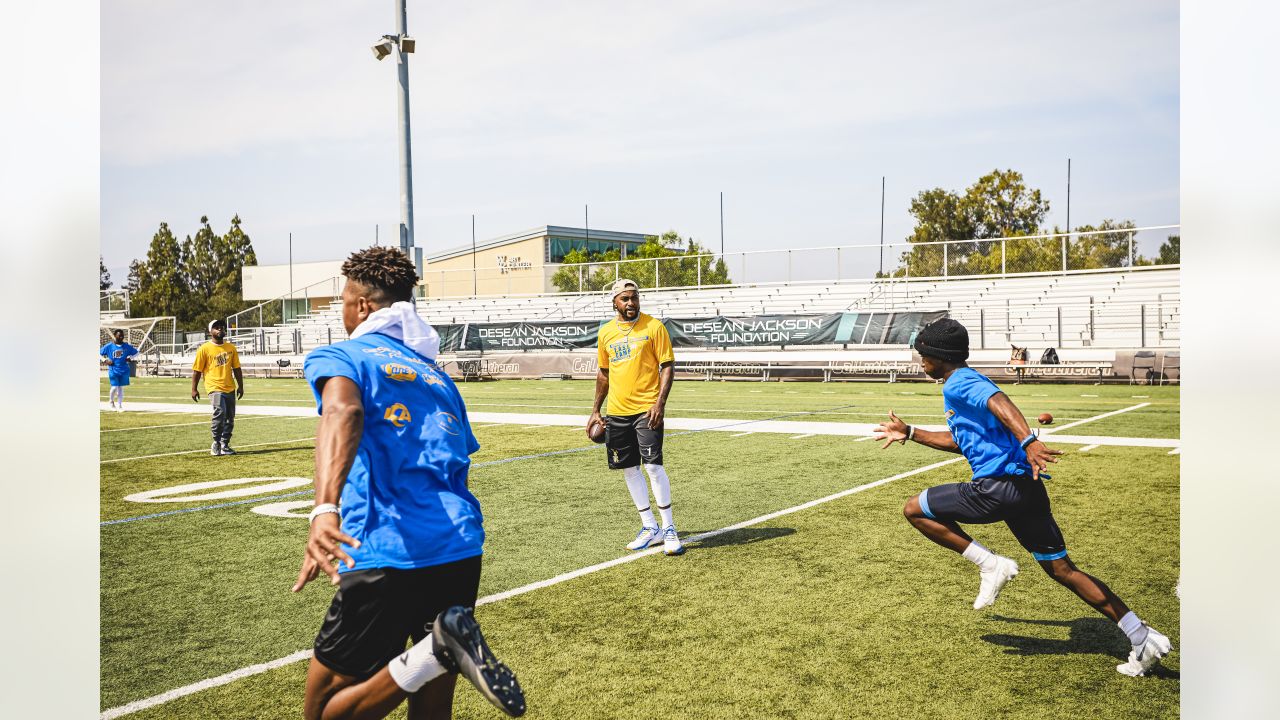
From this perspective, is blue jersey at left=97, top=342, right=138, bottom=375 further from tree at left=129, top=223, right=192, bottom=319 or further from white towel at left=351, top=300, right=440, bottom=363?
tree at left=129, top=223, right=192, bottom=319

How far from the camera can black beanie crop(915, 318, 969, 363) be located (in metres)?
5.15

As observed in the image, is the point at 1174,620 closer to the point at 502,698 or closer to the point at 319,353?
the point at 502,698

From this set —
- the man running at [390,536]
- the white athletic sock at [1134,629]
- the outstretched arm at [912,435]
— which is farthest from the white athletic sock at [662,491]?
the man running at [390,536]

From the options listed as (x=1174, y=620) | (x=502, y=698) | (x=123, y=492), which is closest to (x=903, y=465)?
(x=1174, y=620)

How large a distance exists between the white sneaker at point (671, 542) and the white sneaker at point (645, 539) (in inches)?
7.7

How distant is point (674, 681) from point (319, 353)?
95.2 inches

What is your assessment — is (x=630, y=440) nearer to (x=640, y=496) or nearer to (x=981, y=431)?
(x=640, y=496)

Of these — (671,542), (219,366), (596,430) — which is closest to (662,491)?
(671,542)

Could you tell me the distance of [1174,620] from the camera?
5512 millimetres

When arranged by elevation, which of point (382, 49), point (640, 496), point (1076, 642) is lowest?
point (1076, 642)

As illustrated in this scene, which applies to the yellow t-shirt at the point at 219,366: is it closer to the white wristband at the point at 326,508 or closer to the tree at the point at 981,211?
the white wristband at the point at 326,508

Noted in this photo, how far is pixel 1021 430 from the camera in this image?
4.69 m

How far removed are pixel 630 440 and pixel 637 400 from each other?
1.04 ft
